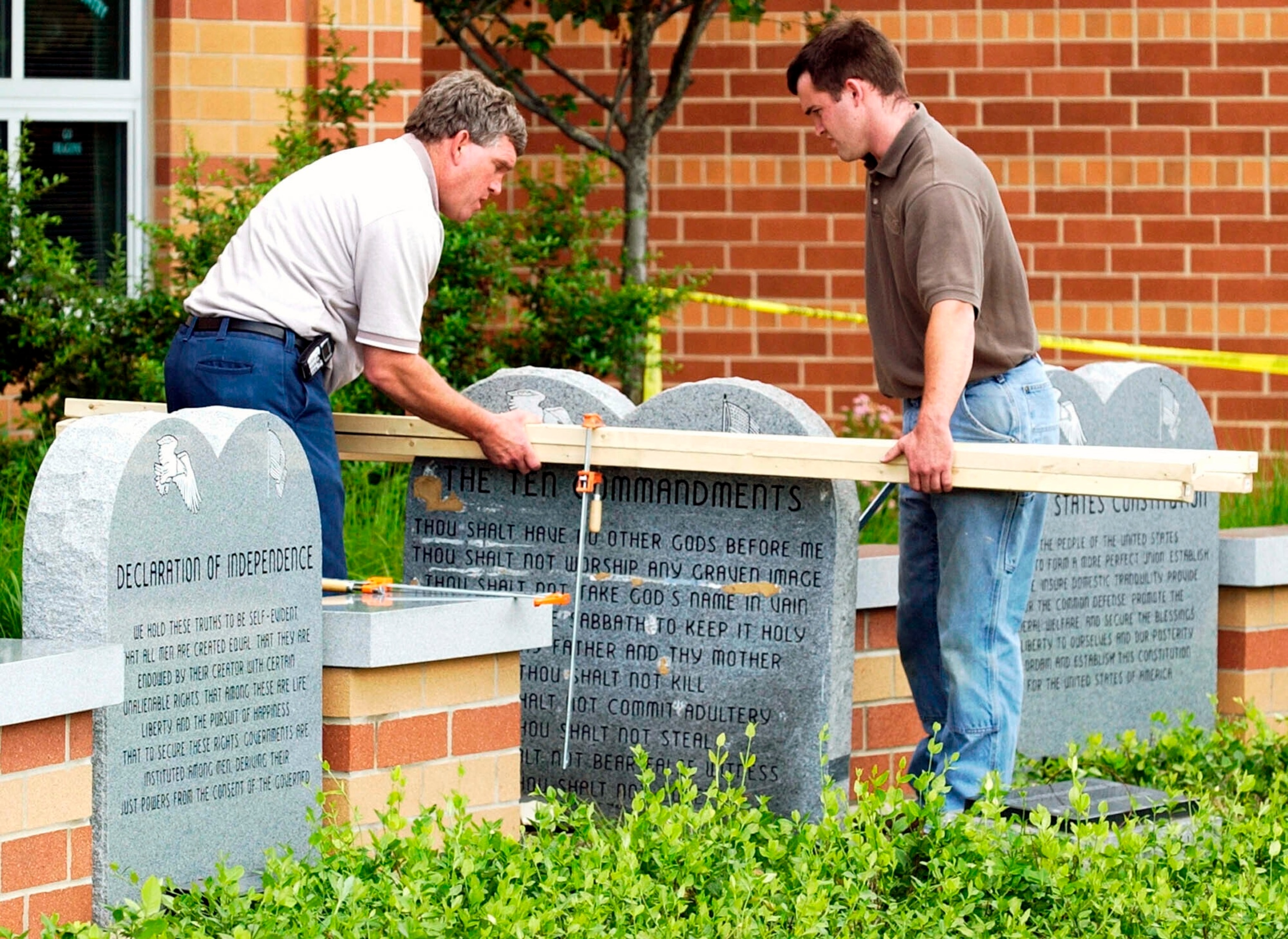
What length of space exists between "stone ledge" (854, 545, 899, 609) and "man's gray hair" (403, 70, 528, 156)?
1.59 meters

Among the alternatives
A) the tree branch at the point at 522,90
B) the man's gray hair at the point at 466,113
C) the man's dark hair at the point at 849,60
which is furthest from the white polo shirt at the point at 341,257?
the tree branch at the point at 522,90

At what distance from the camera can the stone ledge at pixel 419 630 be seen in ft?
15.9

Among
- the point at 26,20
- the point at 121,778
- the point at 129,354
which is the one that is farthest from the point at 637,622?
the point at 26,20

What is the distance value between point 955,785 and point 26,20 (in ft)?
18.6

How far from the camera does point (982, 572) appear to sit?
5.17m

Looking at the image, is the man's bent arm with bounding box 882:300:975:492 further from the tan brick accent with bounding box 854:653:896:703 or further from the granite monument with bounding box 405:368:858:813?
the tan brick accent with bounding box 854:653:896:703

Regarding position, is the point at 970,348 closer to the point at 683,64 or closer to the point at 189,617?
the point at 189,617

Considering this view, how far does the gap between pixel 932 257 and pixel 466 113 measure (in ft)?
4.02

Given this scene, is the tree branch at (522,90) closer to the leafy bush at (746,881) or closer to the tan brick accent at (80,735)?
the leafy bush at (746,881)

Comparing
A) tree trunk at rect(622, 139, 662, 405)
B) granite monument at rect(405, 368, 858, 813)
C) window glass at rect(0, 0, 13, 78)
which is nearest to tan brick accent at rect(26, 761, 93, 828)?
granite monument at rect(405, 368, 858, 813)

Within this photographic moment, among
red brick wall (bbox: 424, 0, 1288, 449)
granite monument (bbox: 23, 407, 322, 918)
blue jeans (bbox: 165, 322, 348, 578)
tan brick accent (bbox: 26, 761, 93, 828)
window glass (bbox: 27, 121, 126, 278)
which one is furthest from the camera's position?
red brick wall (bbox: 424, 0, 1288, 449)

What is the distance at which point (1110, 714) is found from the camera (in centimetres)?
662

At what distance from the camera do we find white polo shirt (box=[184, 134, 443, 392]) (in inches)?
202

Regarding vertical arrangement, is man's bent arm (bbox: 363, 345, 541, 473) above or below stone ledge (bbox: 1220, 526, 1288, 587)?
above
